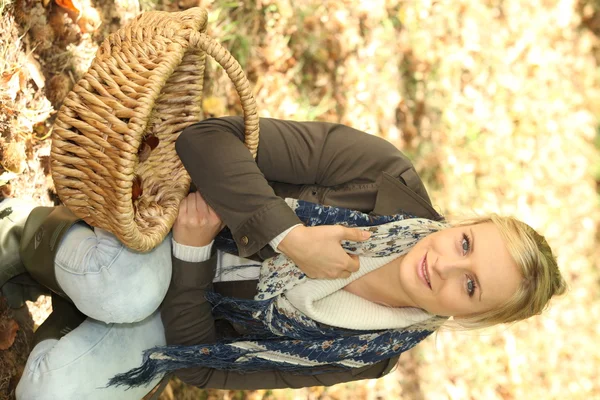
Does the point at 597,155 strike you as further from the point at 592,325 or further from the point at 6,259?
the point at 6,259

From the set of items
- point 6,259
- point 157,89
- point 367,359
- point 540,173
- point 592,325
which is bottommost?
point 592,325

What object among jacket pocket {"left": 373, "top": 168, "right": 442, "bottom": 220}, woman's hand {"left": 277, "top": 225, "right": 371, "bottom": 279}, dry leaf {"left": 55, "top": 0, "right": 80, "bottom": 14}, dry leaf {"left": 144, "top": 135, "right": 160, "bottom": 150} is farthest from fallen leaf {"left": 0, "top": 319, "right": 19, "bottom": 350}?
jacket pocket {"left": 373, "top": 168, "right": 442, "bottom": 220}

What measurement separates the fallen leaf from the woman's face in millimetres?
1255

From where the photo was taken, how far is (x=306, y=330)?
66.1 inches

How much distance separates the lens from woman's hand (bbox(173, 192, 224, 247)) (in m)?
1.56

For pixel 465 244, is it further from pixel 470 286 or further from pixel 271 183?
pixel 271 183

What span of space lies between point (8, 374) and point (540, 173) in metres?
3.10

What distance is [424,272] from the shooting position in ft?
5.15

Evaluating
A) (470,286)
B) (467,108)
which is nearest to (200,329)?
(470,286)

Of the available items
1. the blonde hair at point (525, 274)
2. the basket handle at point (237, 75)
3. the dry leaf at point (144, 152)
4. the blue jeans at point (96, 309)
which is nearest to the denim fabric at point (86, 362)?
the blue jeans at point (96, 309)

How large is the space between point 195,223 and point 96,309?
13.3 inches

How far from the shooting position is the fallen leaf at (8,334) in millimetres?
1789

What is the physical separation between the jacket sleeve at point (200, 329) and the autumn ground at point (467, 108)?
2.65 feet

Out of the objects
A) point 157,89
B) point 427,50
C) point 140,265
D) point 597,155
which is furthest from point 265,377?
point 597,155
